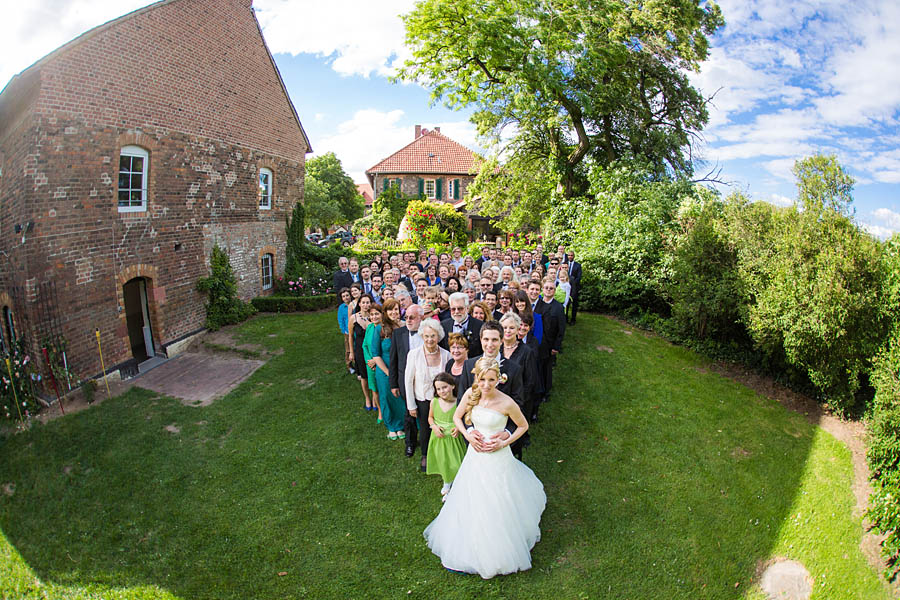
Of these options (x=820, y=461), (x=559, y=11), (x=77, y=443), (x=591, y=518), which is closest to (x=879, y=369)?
(x=820, y=461)

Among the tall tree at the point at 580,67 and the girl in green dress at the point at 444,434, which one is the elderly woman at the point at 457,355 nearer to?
the girl in green dress at the point at 444,434

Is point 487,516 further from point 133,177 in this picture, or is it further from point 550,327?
point 133,177

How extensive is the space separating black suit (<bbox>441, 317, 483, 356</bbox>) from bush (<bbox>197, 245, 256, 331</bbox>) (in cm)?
894

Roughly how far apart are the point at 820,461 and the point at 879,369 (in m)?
1.73

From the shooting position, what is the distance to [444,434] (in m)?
5.39

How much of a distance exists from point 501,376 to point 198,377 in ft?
26.3

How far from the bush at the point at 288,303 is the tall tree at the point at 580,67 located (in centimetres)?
959

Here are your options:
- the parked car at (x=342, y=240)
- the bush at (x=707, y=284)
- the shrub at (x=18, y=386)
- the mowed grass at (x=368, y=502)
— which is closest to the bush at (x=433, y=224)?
the parked car at (x=342, y=240)

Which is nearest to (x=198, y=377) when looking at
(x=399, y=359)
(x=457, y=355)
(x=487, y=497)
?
(x=399, y=359)

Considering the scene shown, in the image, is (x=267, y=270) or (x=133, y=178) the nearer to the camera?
(x=133, y=178)

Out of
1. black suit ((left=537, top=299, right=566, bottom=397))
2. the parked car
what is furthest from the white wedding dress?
the parked car

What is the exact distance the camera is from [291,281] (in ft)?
53.3

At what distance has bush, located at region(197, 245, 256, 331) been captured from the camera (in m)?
13.0

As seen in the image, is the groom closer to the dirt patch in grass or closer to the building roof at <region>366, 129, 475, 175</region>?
the dirt patch in grass
